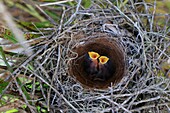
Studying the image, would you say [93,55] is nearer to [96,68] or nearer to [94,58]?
[94,58]

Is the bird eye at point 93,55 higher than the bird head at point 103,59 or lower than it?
higher

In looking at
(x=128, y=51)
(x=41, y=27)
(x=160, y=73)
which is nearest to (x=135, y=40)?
(x=128, y=51)

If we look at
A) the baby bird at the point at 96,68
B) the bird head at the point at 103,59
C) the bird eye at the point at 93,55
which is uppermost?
the bird eye at the point at 93,55

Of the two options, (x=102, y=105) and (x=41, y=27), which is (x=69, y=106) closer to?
(x=102, y=105)

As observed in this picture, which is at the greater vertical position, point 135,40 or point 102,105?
point 135,40

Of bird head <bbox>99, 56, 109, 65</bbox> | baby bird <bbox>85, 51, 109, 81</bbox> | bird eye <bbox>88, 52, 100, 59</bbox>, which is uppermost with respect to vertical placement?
bird eye <bbox>88, 52, 100, 59</bbox>

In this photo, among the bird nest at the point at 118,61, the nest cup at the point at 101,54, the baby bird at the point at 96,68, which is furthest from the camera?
the baby bird at the point at 96,68

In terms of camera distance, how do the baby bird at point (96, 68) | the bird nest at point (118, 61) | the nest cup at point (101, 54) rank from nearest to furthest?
Result: the bird nest at point (118, 61)
the nest cup at point (101, 54)
the baby bird at point (96, 68)
